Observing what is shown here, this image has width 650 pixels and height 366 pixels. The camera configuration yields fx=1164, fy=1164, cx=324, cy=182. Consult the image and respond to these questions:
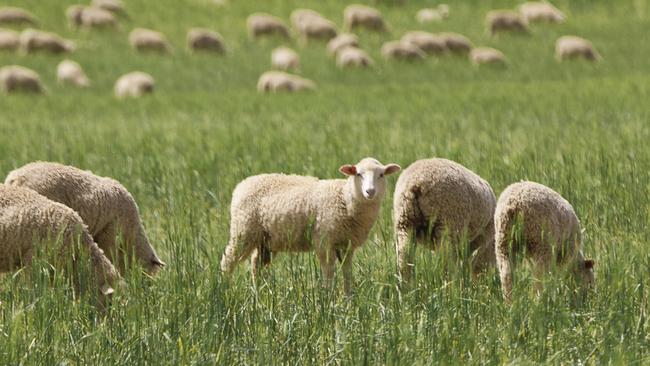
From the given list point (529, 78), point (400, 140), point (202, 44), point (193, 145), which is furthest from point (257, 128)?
point (202, 44)

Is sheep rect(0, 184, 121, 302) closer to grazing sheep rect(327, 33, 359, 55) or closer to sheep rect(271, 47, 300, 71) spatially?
sheep rect(271, 47, 300, 71)

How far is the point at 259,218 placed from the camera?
775cm

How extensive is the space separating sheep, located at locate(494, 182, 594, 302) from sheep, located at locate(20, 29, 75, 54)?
67.7 ft

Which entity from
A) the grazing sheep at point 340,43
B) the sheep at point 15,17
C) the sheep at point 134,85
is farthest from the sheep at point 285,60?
the sheep at point 15,17

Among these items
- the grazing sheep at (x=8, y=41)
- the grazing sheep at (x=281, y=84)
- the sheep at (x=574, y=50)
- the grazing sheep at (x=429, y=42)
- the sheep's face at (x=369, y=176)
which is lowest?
the grazing sheep at (x=281, y=84)

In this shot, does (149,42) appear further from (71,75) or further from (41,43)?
(71,75)

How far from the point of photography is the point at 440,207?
7016 mm

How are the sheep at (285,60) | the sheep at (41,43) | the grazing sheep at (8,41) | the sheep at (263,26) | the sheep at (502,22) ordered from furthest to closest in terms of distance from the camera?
1. the sheep at (502,22)
2. the sheep at (263,26)
3. the grazing sheep at (8,41)
4. the sheep at (41,43)
5. the sheep at (285,60)

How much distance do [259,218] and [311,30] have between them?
2100 centimetres

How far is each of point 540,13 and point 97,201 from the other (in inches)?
956

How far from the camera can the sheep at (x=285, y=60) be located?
24.3 m

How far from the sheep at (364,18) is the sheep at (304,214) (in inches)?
839

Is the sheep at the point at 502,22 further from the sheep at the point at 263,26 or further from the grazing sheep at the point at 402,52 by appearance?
the sheep at the point at 263,26

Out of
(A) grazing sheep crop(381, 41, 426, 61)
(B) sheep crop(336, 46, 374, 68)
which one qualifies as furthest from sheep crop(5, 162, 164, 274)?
(A) grazing sheep crop(381, 41, 426, 61)
